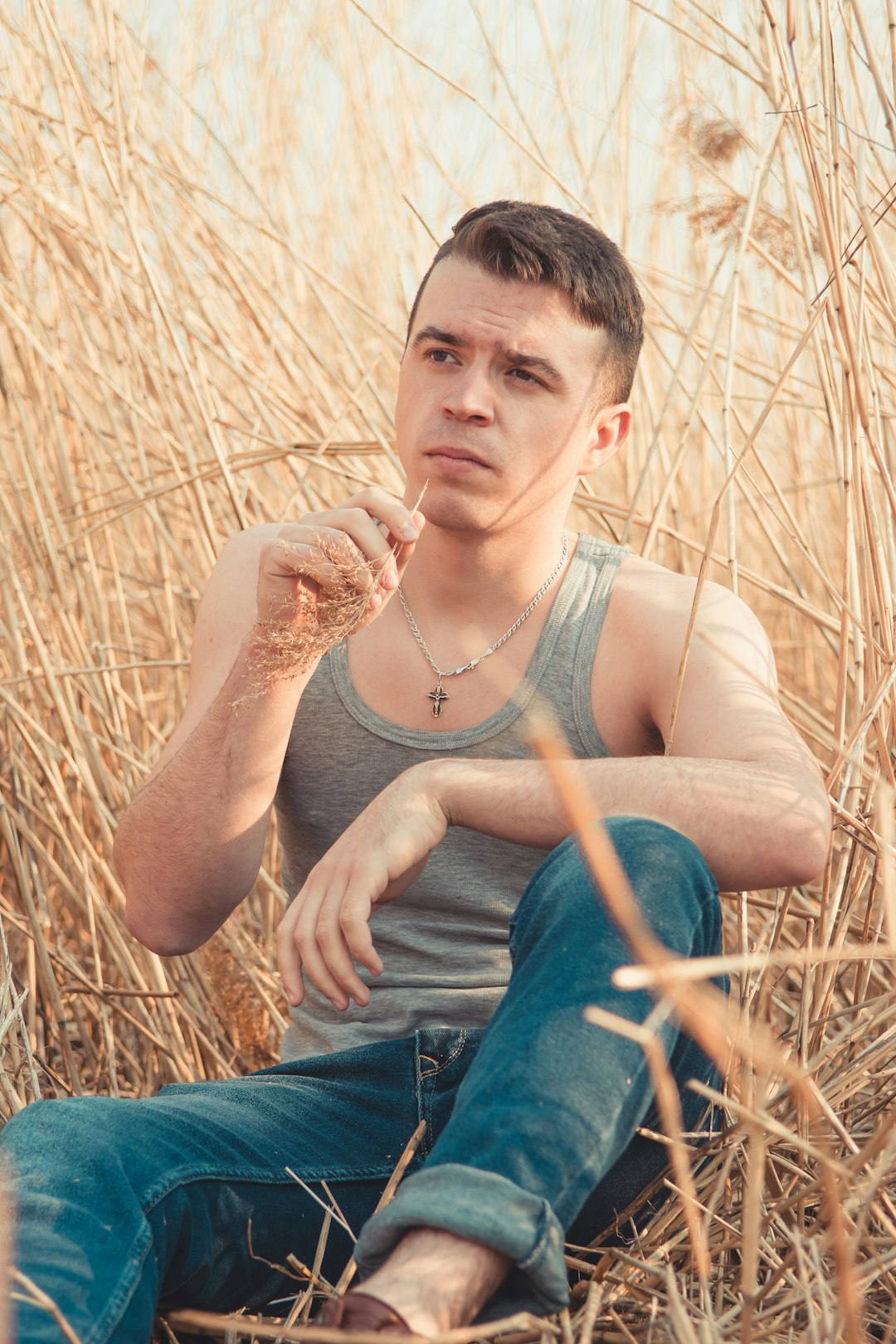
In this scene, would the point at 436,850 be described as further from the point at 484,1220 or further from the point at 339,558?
the point at 484,1220

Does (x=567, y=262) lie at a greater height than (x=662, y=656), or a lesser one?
greater

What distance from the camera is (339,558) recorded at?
1187 millimetres

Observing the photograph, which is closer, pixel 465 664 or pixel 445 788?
pixel 445 788

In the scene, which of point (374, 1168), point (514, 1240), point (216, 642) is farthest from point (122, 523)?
point (514, 1240)

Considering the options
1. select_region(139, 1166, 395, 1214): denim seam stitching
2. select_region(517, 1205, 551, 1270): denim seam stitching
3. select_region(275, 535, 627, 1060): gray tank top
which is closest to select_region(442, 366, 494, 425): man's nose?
select_region(275, 535, 627, 1060): gray tank top

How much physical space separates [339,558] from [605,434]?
71 cm

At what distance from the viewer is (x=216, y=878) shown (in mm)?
1488

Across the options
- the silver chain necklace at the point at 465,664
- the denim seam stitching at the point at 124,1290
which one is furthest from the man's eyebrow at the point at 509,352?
the denim seam stitching at the point at 124,1290

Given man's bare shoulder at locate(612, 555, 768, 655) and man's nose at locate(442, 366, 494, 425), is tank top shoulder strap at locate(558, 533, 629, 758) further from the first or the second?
man's nose at locate(442, 366, 494, 425)

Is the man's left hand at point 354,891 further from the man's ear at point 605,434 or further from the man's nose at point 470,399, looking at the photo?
the man's ear at point 605,434

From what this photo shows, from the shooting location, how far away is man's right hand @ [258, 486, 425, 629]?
1.19m

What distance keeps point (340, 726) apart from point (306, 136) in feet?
5.74

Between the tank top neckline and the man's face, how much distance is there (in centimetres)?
13

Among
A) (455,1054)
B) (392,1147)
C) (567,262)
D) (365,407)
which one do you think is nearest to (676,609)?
(567,262)
